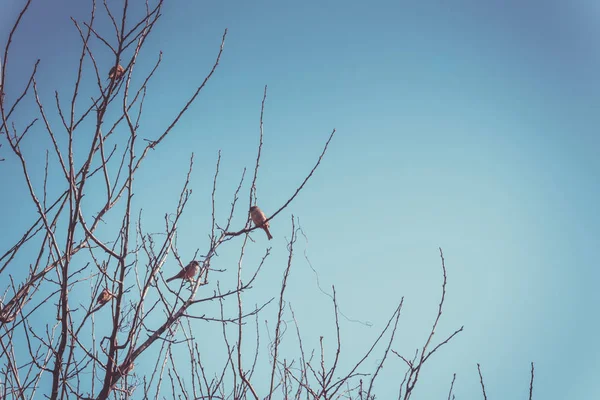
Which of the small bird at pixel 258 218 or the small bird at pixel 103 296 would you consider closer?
the small bird at pixel 103 296

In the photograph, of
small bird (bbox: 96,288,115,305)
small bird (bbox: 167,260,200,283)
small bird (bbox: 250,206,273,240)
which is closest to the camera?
small bird (bbox: 96,288,115,305)

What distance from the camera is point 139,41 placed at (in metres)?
2.08

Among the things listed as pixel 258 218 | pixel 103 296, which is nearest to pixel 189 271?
pixel 103 296

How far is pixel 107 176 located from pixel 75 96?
0.36 meters

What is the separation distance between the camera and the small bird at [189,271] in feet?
9.90

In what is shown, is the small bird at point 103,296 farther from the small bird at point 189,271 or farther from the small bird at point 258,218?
the small bird at point 258,218

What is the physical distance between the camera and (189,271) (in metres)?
3.46

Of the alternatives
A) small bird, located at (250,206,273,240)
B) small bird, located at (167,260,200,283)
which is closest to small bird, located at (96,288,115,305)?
small bird, located at (167,260,200,283)

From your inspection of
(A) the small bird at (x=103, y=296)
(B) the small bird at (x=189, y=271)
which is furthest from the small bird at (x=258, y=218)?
(A) the small bird at (x=103, y=296)

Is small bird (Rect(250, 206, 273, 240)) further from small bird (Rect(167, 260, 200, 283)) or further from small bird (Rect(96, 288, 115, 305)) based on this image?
small bird (Rect(96, 288, 115, 305))

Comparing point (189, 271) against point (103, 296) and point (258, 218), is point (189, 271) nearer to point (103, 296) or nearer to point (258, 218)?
point (103, 296)

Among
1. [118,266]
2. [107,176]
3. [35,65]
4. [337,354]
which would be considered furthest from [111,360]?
[35,65]

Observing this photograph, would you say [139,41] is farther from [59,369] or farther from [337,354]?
[337,354]

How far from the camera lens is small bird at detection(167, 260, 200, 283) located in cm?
302
